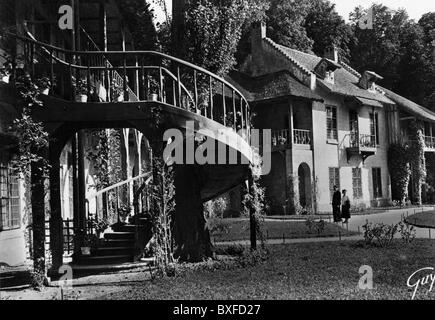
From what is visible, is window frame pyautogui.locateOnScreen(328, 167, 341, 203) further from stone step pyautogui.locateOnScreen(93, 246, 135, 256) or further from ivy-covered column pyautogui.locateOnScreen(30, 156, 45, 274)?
ivy-covered column pyautogui.locateOnScreen(30, 156, 45, 274)

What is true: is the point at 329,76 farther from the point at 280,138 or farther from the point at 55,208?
the point at 55,208

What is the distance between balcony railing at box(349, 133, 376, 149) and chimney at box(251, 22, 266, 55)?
8.14m

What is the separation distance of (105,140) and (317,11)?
105 ft

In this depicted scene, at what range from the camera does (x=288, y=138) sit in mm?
30094

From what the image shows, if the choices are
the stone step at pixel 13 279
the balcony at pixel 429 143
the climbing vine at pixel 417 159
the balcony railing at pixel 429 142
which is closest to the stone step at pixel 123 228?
the stone step at pixel 13 279

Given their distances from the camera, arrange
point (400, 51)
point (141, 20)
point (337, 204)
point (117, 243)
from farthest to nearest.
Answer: point (400, 51) → point (337, 204) → point (141, 20) → point (117, 243)

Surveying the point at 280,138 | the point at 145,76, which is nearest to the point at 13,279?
the point at 145,76

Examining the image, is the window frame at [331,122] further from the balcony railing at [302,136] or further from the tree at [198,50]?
the tree at [198,50]

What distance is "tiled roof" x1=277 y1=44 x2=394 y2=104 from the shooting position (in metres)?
33.0

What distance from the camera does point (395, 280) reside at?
375 inches

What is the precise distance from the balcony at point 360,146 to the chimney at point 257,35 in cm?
804

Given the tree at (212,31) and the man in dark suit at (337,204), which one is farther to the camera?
the man in dark suit at (337,204)

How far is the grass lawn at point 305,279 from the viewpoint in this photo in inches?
331

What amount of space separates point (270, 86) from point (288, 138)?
3.33 m
